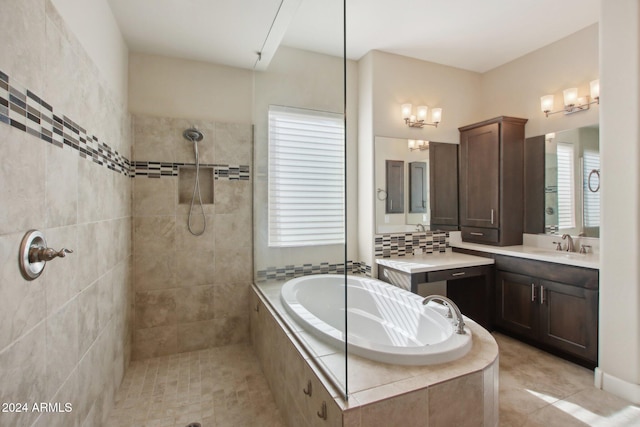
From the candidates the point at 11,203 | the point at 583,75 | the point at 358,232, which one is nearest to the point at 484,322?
the point at 358,232

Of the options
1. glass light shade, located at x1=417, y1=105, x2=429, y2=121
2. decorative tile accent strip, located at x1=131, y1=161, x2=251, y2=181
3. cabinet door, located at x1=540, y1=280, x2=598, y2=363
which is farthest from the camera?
glass light shade, located at x1=417, y1=105, x2=429, y2=121

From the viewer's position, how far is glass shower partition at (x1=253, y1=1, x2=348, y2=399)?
1.43 metres

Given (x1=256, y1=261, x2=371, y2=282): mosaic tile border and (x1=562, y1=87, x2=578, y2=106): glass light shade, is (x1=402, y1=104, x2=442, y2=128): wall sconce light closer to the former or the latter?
(x1=562, y1=87, x2=578, y2=106): glass light shade

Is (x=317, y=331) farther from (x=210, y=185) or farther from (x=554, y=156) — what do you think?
(x=554, y=156)

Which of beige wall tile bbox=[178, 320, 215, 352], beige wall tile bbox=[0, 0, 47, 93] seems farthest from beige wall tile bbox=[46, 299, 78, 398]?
beige wall tile bbox=[178, 320, 215, 352]

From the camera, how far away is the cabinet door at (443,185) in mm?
3342

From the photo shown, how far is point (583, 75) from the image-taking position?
9.03 feet

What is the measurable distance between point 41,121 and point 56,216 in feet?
1.23

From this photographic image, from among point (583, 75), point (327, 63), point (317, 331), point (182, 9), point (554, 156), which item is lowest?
point (317, 331)

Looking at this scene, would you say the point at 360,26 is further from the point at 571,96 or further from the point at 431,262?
the point at 431,262

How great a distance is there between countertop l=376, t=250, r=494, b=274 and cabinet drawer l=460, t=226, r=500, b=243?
0.89ft

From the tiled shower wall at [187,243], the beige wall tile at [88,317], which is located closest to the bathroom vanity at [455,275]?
the tiled shower wall at [187,243]

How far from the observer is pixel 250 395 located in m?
2.07

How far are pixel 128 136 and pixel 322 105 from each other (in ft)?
5.81
